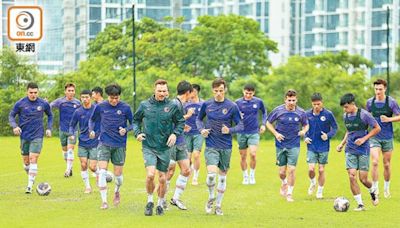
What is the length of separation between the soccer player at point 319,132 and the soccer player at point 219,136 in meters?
3.05

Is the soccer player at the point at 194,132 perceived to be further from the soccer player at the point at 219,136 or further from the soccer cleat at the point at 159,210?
the soccer cleat at the point at 159,210

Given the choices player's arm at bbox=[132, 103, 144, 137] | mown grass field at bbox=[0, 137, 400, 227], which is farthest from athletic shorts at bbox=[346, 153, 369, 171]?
player's arm at bbox=[132, 103, 144, 137]

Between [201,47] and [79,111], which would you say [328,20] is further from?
[79,111]

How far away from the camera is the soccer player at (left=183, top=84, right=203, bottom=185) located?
22469 mm

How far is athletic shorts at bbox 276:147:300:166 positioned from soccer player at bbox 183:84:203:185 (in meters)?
2.17

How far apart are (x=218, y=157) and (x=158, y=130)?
42.4 inches

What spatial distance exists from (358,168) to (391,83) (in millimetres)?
53067

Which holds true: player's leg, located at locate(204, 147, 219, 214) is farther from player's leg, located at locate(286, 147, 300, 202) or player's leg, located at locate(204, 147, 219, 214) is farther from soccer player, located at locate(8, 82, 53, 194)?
soccer player, located at locate(8, 82, 53, 194)

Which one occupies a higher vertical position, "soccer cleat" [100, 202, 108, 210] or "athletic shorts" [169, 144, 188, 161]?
"athletic shorts" [169, 144, 188, 161]

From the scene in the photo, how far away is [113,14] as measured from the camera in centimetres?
9675

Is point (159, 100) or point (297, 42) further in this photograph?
point (297, 42)

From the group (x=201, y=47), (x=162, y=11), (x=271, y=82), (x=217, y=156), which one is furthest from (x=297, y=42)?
(x=217, y=156)

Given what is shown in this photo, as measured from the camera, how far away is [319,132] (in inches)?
803

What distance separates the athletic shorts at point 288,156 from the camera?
2023 centimetres
